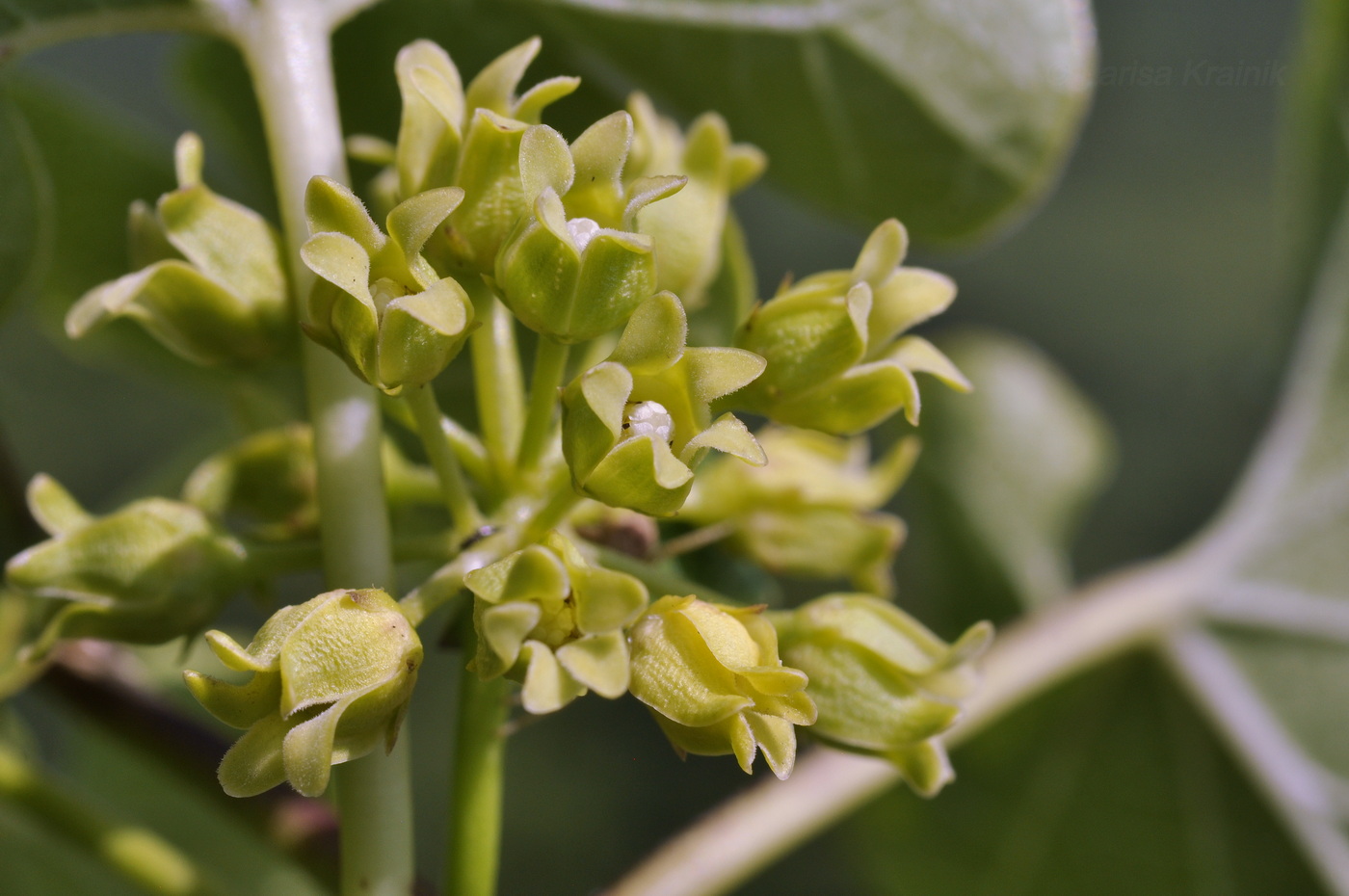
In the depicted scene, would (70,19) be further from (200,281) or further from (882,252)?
(882,252)

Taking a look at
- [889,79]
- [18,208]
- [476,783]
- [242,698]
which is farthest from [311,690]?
[889,79]

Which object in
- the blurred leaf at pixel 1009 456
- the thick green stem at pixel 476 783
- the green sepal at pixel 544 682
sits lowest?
the blurred leaf at pixel 1009 456

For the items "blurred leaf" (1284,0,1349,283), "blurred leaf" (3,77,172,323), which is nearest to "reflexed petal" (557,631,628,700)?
"blurred leaf" (3,77,172,323)

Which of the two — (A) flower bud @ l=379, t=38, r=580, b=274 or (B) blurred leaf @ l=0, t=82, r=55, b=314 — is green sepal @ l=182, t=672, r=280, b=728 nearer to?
(A) flower bud @ l=379, t=38, r=580, b=274

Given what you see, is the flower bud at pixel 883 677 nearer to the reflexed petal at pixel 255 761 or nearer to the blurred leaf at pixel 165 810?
the reflexed petal at pixel 255 761

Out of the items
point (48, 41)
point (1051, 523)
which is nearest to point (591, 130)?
point (48, 41)

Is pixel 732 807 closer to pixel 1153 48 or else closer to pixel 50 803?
pixel 50 803

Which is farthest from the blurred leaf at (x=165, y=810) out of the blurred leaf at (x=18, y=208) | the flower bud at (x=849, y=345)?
the flower bud at (x=849, y=345)
